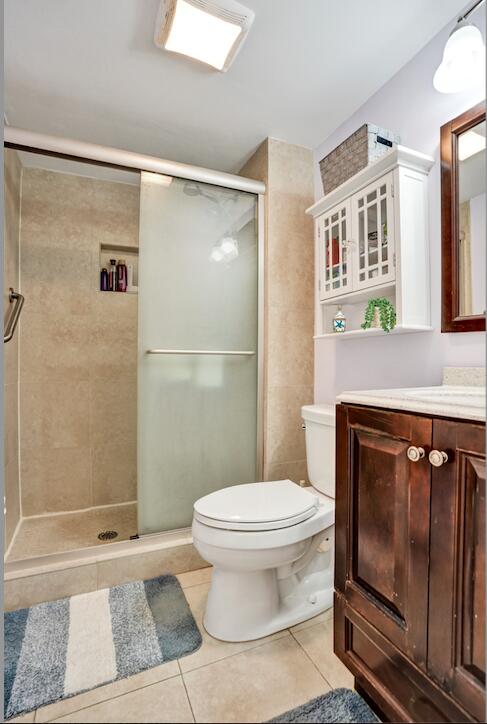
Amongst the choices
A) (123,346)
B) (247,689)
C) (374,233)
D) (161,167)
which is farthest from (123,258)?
(247,689)

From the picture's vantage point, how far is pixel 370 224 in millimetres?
1268

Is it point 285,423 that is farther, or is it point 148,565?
point 285,423

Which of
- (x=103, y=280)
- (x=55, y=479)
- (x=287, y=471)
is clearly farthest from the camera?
(x=103, y=280)

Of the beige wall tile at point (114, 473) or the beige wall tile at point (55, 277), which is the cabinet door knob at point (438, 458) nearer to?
the beige wall tile at point (114, 473)

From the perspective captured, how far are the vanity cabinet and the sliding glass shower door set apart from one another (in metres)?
0.86

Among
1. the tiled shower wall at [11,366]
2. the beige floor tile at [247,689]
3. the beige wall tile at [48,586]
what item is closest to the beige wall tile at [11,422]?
the tiled shower wall at [11,366]

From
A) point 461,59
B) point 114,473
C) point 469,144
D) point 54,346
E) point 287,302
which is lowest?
point 114,473

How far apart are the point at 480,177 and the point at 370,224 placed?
1.23ft

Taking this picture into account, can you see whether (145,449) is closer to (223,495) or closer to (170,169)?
(223,495)

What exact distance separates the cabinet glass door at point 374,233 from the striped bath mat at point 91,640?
3.91 feet

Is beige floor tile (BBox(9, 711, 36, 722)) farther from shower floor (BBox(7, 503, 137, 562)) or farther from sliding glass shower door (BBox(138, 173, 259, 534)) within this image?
shower floor (BBox(7, 503, 137, 562))

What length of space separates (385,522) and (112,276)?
6.36ft

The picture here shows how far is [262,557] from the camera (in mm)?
1059

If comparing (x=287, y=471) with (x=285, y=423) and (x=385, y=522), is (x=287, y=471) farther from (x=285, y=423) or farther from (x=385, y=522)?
(x=385, y=522)
